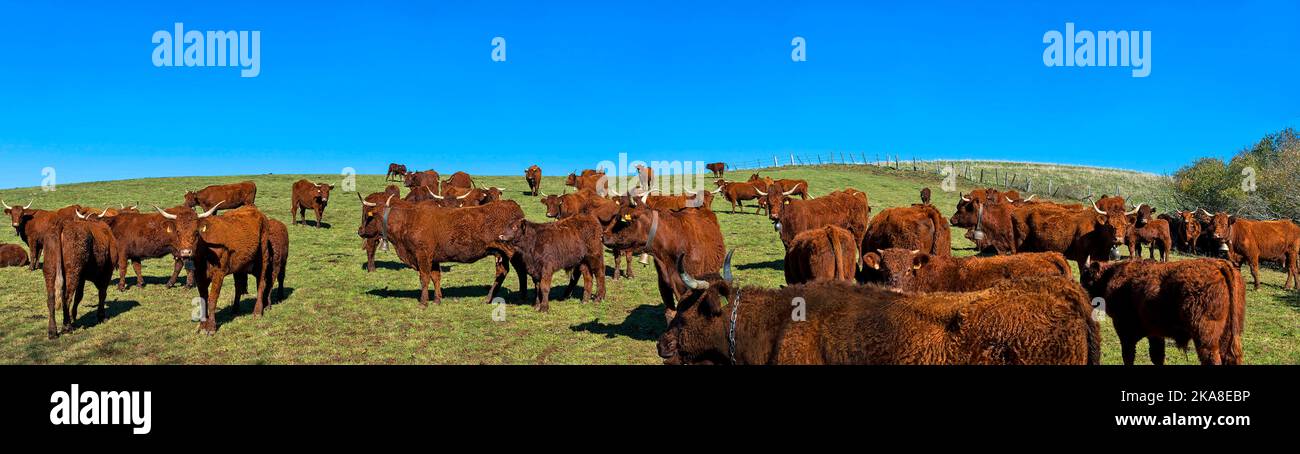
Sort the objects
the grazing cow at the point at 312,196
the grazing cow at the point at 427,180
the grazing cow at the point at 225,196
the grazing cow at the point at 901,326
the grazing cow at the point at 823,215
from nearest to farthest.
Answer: the grazing cow at the point at 901,326 → the grazing cow at the point at 823,215 → the grazing cow at the point at 312,196 → the grazing cow at the point at 225,196 → the grazing cow at the point at 427,180

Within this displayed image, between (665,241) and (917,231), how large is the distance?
6.14m

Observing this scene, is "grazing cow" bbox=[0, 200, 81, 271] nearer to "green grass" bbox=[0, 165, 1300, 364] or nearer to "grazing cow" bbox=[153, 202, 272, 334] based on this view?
"green grass" bbox=[0, 165, 1300, 364]

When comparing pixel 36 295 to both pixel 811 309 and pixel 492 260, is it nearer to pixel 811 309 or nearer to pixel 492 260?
pixel 492 260

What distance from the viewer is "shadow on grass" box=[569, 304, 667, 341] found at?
1164cm

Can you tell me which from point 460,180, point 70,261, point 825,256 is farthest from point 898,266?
point 460,180

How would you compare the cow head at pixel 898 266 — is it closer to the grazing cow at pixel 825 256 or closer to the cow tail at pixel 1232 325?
the grazing cow at pixel 825 256

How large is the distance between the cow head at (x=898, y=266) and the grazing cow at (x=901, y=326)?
4.32 meters

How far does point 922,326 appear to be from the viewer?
4590 mm

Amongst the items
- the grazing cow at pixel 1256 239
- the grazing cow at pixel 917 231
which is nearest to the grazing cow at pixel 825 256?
the grazing cow at pixel 917 231

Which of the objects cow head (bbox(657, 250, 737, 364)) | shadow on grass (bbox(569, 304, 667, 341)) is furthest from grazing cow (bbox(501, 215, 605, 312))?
cow head (bbox(657, 250, 737, 364))

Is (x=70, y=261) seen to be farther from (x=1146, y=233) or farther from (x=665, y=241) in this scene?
(x=1146, y=233)

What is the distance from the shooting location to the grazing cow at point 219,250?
38.0 feet
